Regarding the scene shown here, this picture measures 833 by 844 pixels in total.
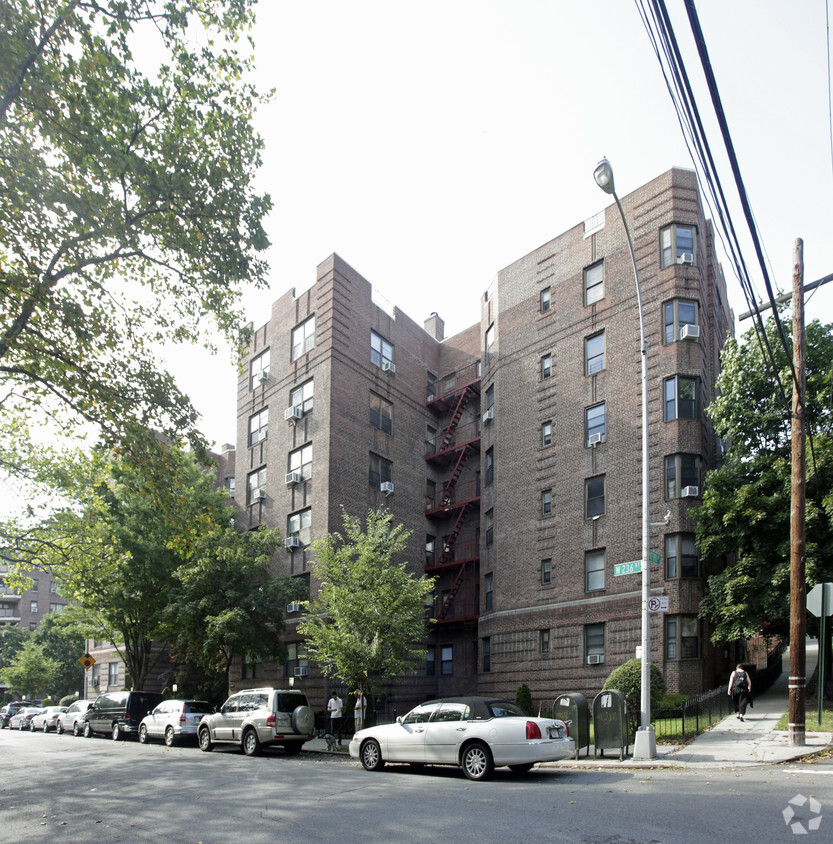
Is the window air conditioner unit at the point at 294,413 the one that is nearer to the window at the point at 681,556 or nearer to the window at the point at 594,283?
the window at the point at 594,283

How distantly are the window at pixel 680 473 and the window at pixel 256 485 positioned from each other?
1930 centimetres

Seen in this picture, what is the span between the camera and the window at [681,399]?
26.9 meters

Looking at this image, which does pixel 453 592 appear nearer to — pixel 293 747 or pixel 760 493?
pixel 293 747

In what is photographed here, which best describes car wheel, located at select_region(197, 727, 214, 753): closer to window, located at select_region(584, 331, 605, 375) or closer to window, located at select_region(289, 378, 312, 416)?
window, located at select_region(289, 378, 312, 416)

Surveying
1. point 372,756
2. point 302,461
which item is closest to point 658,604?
point 372,756

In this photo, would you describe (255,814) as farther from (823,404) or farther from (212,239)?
(823,404)

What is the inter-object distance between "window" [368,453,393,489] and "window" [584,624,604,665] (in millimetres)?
12564

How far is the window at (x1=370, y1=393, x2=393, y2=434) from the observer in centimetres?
3719

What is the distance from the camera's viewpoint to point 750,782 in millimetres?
11766

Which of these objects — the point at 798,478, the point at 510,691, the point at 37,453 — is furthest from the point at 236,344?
the point at 510,691

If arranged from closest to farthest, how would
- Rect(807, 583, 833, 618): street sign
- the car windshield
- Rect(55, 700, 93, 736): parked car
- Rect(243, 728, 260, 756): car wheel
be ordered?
1. the car windshield
2. Rect(807, 583, 833, 618): street sign
3. Rect(243, 728, 260, 756): car wheel
4. Rect(55, 700, 93, 736): parked car

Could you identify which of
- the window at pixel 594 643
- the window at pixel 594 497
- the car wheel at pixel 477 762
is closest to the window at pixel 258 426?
the window at pixel 594 497

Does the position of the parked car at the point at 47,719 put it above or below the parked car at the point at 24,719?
above

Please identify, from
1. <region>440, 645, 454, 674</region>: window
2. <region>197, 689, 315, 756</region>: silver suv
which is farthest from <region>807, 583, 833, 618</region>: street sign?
<region>440, 645, 454, 674</region>: window
